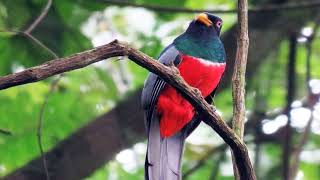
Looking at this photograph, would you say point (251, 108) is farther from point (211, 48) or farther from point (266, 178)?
point (211, 48)

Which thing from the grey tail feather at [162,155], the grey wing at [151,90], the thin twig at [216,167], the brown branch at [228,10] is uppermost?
the brown branch at [228,10]

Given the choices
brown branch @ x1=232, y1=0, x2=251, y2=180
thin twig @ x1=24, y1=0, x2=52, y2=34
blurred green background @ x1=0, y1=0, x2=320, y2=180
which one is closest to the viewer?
brown branch @ x1=232, y1=0, x2=251, y2=180

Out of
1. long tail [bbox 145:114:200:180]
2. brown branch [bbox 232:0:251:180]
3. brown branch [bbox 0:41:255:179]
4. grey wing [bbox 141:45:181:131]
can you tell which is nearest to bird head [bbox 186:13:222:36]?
grey wing [bbox 141:45:181:131]

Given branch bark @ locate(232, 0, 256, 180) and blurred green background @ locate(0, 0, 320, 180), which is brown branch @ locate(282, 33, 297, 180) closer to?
blurred green background @ locate(0, 0, 320, 180)

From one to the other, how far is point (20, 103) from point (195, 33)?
4.52ft

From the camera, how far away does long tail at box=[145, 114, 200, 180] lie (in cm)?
369

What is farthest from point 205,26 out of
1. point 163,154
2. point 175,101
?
point 163,154

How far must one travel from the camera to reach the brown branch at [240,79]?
303 cm

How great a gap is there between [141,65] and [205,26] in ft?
5.22

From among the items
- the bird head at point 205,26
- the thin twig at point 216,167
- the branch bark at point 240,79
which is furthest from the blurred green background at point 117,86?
the branch bark at point 240,79

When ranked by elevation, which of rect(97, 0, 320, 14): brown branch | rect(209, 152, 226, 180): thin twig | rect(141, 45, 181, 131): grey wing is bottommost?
rect(141, 45, 181, 131): grey wing

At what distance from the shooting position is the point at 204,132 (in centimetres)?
643

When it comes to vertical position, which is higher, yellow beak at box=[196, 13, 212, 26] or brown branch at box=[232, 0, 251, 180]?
yellow beak at box=[196, 13, 212, 26]

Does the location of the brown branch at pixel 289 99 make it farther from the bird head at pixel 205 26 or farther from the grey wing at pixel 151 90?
the grey wing at pixel 151 90
